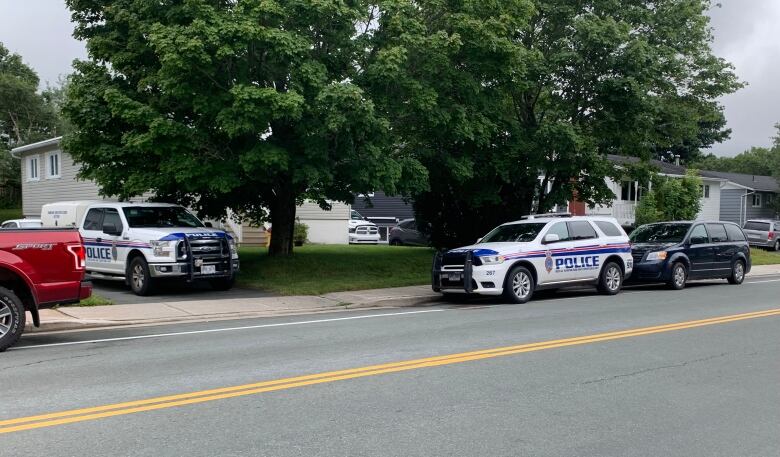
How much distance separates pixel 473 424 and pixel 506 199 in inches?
689

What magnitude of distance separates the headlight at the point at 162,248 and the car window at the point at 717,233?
13573 mm

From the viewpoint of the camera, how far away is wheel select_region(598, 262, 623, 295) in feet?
53.4

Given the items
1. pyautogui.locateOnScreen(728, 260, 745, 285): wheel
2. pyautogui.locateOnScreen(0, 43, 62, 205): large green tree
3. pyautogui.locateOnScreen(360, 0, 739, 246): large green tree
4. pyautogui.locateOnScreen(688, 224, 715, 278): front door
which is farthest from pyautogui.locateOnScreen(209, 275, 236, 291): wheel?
pyautogui.locateOnScreen(0, 43, 62, 205): large green tree

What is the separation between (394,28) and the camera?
16.2 meters

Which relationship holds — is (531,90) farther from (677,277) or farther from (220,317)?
(220,317)

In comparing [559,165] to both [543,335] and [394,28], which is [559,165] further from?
[543,335]

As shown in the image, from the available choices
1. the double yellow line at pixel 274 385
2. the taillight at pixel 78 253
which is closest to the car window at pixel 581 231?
the double yellow line at pixel 274 385

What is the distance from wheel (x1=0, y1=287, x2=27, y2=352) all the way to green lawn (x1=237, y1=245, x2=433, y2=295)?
714cm

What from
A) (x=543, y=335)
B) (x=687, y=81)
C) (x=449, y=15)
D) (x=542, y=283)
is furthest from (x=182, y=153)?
(x=687, y=81)

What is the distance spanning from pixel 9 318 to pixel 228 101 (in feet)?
24.0

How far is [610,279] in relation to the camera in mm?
16391

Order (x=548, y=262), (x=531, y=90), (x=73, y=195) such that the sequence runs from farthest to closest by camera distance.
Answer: (x=73, y=195), (x=531, y=90), (x=548, y=262)

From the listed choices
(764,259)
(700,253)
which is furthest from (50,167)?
(764,259)

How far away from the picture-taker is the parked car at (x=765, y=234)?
1500 inches
